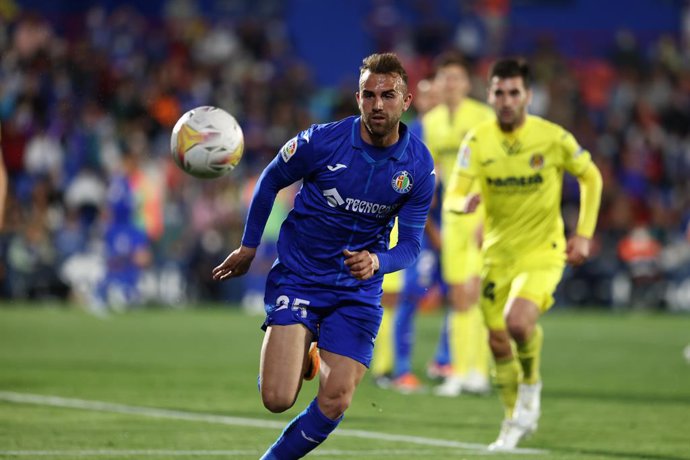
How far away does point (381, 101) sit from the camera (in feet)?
22.3

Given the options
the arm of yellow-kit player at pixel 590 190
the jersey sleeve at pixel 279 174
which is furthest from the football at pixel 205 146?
the arm of yellow-kit player at pixel 590 190

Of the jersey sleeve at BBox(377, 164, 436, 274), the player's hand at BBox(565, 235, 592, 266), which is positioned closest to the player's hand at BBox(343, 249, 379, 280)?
the jersey sleeve at BBox(377, 164, 436, 274)

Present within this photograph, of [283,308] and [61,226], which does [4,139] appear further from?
[283,308]

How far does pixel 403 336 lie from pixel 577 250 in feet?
13.8

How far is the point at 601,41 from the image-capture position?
29.0m

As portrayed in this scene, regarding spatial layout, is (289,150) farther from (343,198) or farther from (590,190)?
(590,190)

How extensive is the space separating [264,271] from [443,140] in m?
11.1

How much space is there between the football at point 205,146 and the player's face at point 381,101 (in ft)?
3.30

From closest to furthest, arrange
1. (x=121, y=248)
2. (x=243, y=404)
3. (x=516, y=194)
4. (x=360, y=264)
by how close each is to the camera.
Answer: (x=360, y=264), (x=516, y=194), (x=243, y=404), (x=121, y=248)

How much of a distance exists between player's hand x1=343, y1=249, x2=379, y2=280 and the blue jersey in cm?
29

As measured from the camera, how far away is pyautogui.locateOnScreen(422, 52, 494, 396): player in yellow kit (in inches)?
476

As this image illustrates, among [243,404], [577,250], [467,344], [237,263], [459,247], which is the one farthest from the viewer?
[459,247]

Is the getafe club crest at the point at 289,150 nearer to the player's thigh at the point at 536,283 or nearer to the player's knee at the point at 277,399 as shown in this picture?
the player's knee at the point at 277,399

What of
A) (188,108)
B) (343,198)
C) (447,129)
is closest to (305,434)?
(343,198)
